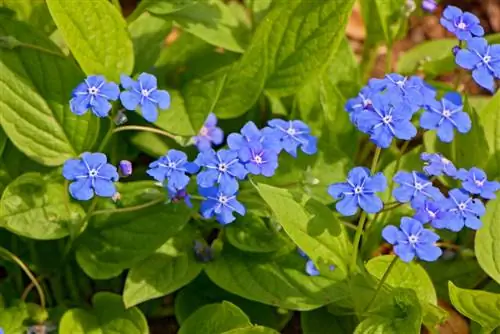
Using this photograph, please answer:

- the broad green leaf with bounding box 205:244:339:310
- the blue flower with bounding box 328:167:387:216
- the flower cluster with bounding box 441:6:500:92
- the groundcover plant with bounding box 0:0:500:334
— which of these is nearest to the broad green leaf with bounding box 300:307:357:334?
the groundcover plant with bounding box 0:0:500:334

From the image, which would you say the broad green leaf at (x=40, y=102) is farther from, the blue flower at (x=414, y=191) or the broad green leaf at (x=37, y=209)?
the blue flower at (x=414, y=191)

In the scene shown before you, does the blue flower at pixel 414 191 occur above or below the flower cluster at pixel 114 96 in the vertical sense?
below

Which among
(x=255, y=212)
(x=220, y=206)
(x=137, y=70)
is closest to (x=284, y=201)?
(x=220, y=206)

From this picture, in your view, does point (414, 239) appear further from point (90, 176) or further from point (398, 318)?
point (90, 176)

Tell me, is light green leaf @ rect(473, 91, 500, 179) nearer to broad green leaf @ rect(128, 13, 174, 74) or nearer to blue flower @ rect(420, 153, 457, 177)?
blue flower @ rect(420, 153, 457, 177)

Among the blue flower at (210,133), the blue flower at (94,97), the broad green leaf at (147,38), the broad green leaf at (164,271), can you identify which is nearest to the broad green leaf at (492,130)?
the blue flower at (210,133)
